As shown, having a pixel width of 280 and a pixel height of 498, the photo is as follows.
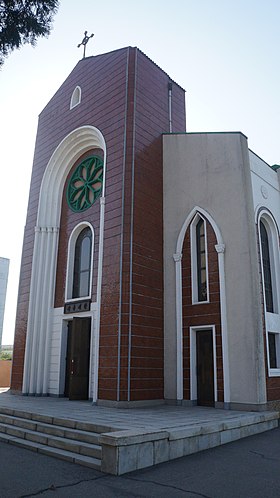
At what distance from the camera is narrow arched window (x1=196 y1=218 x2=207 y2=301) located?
11336 mm

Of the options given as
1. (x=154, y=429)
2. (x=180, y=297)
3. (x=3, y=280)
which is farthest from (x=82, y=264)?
(x=3, y=280)

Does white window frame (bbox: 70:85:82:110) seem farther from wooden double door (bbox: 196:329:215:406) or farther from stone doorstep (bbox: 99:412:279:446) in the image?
stone doorstep (bbox: 99:412:279:446)

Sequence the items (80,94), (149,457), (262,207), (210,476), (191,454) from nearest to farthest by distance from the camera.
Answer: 1. (210,476)
2. (149,457)
3. (191,454)
4. (262,207)
5. (80,94)

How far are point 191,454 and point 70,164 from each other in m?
11.4

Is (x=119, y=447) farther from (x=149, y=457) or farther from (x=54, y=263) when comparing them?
(x=54, y=263)

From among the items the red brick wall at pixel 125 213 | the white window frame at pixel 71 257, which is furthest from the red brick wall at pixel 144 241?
the white window frame at pixel 71 257

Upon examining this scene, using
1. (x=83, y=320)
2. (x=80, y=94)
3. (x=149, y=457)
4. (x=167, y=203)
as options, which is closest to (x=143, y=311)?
(x=83, y=320)

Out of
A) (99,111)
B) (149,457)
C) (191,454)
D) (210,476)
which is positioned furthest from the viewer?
(99,111)

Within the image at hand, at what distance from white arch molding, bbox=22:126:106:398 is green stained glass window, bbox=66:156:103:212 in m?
0.51

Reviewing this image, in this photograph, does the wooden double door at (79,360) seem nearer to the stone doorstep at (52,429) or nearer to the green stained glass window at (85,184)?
the stone doorstep at (52,429)

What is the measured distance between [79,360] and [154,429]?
587 cm

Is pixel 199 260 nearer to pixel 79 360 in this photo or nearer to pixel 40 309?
pixel 79 360

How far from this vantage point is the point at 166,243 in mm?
12273

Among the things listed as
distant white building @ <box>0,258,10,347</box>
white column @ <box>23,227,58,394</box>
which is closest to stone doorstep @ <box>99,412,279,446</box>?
white column @ <box>23,227,58,394</box>
